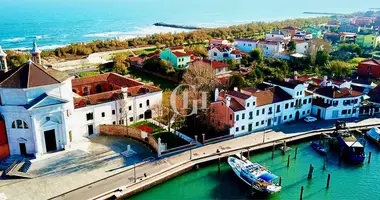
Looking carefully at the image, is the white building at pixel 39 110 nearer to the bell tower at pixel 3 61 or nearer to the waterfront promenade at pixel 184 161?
the bell tower at pixel 3 61

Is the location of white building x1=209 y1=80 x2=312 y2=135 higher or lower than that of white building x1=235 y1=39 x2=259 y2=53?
lower

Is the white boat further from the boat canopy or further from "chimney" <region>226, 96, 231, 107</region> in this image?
"chimney" <region>226, 96, 231, 107</region>

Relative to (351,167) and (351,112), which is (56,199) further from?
(351,112)

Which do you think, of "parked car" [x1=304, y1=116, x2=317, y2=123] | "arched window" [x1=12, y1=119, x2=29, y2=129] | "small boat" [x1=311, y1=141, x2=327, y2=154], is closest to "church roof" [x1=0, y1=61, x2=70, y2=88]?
"arched window" [x1=12, y1=119, x2=29, y2=129]

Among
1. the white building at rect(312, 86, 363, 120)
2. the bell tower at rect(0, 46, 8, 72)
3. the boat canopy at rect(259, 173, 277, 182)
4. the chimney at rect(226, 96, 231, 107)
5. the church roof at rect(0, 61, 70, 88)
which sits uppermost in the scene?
the bell tower at rect(0, 46, 8, 72)

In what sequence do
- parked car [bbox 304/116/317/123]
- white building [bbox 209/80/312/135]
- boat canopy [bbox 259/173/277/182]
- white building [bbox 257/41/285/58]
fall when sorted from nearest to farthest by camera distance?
boat canopy [bbox 259/173/277/182] < white building [bbox 209/80/312/135] < parked car [bbox 304/116/317/123] < white building [bbox 257/41/285/58]

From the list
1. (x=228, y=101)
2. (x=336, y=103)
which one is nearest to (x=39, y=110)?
(x=228, y=101)

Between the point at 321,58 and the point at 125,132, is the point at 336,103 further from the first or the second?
the point at 321,58

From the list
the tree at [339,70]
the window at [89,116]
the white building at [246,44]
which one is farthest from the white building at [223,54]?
the window at [89,116]
